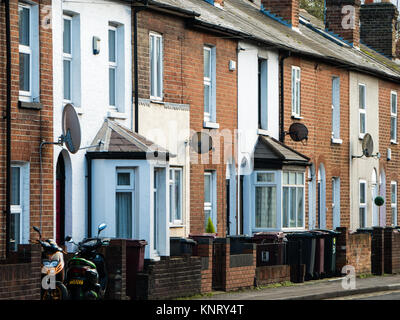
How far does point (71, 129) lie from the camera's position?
64.6 feet

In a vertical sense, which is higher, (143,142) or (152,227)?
(143,142)

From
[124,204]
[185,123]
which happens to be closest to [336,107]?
[185,123]

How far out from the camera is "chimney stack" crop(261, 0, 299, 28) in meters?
35.2

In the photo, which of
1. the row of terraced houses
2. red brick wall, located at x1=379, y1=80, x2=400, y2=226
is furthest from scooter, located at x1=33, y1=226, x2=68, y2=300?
red brick wall, located at x1=379, y1=80, x2=400, y2=226

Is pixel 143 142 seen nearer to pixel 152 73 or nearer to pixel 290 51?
pixel 152 73

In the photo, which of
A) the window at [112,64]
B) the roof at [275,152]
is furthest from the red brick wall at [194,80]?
the roof at [275,152]

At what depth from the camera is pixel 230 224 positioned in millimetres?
27438

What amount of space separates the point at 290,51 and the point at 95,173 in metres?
10.4

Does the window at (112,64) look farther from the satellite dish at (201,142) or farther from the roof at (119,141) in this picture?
the satellite dish at (201,142)

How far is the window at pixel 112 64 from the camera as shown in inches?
882

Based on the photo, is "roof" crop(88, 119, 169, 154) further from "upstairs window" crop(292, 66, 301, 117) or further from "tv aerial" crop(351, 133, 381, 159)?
"tv aerial" crop(351, 133, 381, 159)

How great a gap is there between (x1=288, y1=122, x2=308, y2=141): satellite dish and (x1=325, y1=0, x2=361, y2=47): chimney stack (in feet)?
33.3
